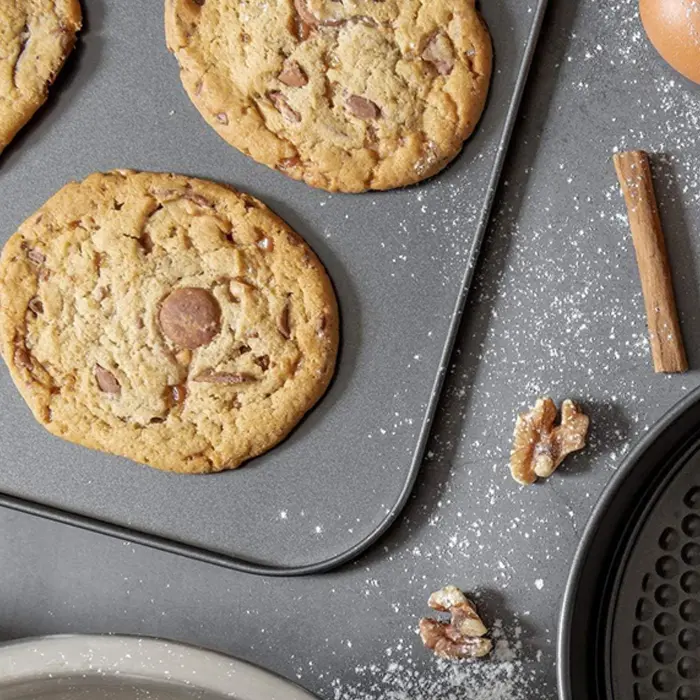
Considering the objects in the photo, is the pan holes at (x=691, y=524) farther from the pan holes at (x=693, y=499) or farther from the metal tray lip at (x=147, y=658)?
the metal tray lip at (x=147, y=658)

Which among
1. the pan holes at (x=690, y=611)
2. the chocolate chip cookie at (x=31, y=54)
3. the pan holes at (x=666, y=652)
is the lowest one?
the pan holes at (x=666, y=652)

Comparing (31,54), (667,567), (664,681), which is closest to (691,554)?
(667,567)

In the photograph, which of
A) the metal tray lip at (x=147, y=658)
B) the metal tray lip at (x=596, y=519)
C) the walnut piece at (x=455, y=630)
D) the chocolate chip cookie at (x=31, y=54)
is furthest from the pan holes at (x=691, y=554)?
the chocolate chip cookie at (x=31, y=54)

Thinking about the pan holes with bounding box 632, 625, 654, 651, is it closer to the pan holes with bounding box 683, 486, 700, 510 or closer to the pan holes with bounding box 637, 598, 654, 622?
the pan holes with bounding box 637, 598, 654, 622

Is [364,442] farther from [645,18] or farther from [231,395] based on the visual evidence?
[645,18]

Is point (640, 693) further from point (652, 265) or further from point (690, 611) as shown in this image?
point (652, 265)
